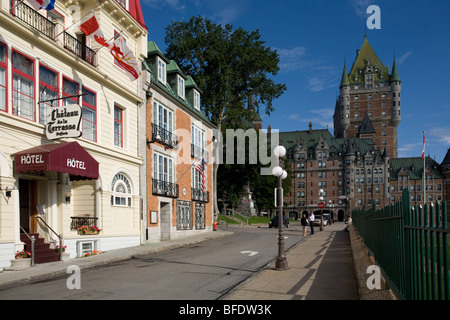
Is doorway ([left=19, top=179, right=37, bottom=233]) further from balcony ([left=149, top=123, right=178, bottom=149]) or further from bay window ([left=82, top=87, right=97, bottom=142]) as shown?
balcony ([left=149, top=123, right=178, bottom=149])

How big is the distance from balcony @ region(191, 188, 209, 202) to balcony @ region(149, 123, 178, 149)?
217 inches

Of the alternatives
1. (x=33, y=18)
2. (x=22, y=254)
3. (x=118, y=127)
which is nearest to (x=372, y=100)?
(x=118, y=127)

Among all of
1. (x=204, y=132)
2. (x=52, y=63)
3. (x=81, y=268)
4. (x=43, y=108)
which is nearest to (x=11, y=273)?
(x=81, y=268)

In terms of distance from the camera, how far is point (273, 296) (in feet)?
28.8

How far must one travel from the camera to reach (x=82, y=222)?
17.5 metres

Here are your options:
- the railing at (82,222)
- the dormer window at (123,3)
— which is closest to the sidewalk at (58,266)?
the railing at (82,222)

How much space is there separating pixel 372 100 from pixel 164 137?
124350 mm

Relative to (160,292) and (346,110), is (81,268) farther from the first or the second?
(346,110)

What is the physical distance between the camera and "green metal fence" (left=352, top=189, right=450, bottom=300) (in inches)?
173

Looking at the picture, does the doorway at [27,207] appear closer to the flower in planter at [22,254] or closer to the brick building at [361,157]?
the flower in planter at [22,254]

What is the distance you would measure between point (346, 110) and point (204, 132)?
11334cm

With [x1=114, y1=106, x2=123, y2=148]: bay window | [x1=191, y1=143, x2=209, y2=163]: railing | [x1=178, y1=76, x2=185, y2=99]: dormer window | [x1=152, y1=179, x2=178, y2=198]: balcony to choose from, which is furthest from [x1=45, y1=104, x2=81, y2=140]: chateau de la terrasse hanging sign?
[x1=191, y1=143, x2=209, y2=163]: railing

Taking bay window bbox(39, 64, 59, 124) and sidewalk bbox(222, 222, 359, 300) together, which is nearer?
sidewalk bbox(222, 222, 359, 300)

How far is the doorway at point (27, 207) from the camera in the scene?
15266mm
